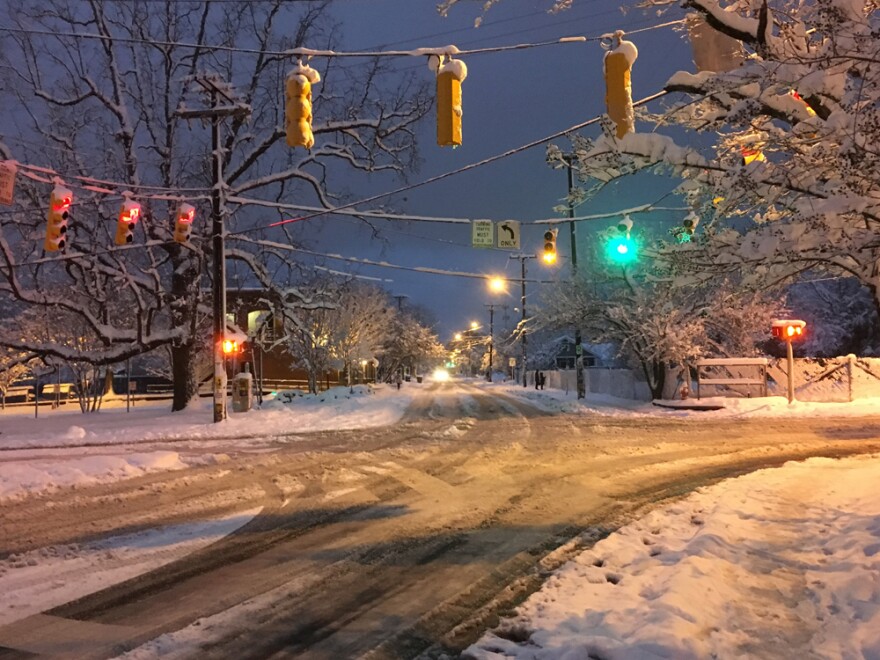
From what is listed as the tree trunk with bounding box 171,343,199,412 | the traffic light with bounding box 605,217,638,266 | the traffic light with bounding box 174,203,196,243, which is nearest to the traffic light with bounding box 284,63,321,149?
the traffic light with bounding box 174,203,196,243

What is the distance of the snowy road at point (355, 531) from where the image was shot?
4664 millimetres

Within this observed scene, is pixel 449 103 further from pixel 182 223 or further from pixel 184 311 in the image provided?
pixel 184 311

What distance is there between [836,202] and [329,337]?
4080 centimetres

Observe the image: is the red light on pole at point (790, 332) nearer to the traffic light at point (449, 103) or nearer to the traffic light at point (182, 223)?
the traffic light at point (449, 103)

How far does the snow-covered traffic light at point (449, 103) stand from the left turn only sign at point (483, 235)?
893 cm

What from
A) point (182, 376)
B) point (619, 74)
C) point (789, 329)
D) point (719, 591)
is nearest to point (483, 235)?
point (619, 74)

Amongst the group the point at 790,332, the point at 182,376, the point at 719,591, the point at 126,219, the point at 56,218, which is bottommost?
the point at 719,591

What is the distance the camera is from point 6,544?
279 inches

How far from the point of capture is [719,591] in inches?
202

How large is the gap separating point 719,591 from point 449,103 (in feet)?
24.3

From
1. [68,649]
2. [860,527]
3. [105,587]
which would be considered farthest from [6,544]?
[860,527]

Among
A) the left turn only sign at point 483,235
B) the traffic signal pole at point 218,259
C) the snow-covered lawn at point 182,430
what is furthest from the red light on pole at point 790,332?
the traffic signal pole at point 218,259

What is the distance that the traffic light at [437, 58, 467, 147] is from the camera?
31.3 ft

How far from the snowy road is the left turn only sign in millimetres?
5884
